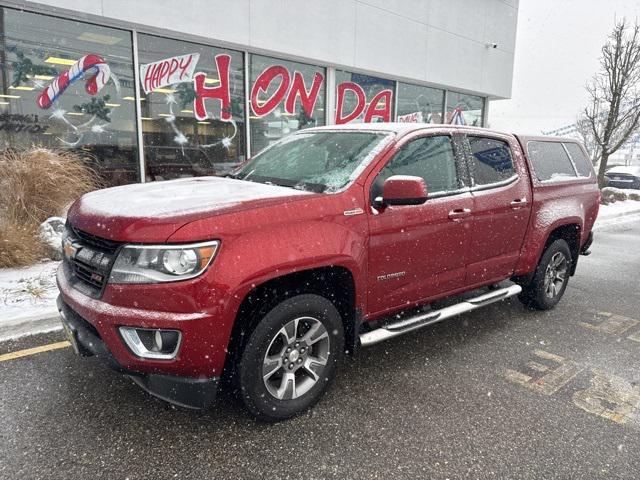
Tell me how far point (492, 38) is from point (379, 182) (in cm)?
1504

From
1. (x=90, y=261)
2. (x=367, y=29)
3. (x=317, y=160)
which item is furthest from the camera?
(x=367, y=29)

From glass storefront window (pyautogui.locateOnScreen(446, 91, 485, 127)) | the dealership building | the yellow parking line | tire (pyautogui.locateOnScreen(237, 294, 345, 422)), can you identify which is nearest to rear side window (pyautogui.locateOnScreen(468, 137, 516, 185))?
tire (pyautogui.locateOnScreen(237, 294, 345, 422))

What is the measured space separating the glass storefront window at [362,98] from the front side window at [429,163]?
8.99 metres

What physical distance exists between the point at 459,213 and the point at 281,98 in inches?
333

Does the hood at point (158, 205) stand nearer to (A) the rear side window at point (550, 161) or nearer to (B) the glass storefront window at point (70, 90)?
(A) the rear side window at point (550, 161)

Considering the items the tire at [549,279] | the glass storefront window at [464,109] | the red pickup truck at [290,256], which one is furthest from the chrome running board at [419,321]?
the glass storefront window at [464,109]

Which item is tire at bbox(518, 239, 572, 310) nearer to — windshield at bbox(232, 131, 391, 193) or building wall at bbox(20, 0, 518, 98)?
windshield at bbox(232, 131, 391, 193)

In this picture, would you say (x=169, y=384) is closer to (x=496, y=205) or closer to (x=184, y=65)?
(x=496, y=205)

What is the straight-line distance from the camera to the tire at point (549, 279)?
4.67m

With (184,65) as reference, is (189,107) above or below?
below

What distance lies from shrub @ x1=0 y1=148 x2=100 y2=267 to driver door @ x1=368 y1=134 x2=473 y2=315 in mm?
4395

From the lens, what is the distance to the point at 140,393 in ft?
10.1

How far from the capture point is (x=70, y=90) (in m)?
8.20

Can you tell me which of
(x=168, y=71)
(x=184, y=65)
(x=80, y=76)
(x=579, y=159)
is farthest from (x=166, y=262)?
(x=184, y=65)
